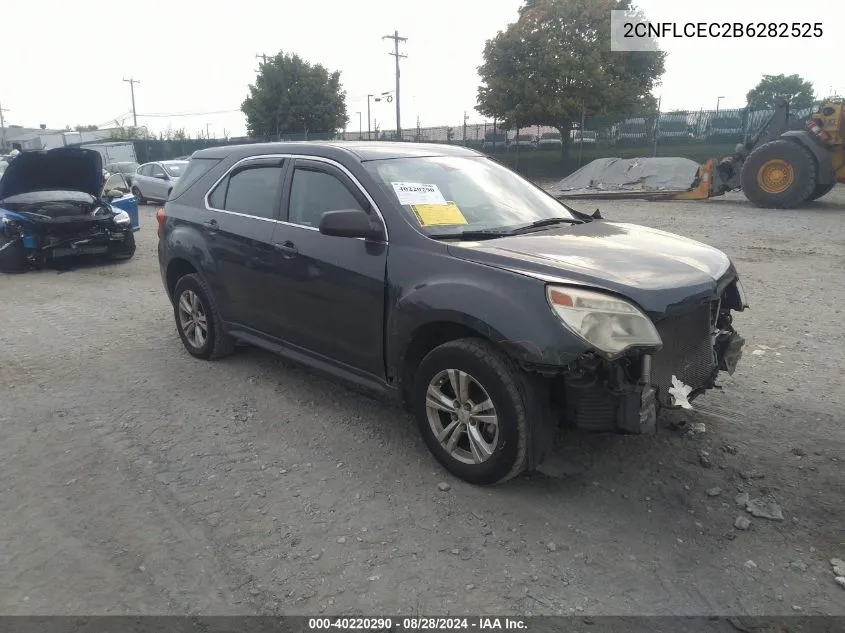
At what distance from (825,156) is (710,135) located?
37.2 feet

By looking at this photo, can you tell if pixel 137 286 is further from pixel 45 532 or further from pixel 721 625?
pixel 721 625

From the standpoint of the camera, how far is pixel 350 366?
389 cm

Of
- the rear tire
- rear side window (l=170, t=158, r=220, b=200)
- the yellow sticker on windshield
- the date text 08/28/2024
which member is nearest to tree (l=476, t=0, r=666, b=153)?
the rear tire

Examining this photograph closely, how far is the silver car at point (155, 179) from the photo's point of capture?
20.2 meters

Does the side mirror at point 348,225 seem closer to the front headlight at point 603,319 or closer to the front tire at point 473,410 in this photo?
the front tire at point 473,410

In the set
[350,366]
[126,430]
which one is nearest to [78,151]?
[126,430]

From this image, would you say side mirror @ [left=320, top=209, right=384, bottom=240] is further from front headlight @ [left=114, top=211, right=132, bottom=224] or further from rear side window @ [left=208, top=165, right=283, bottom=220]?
front headlight @ [left=114, top=211, right=132, bottom=224]

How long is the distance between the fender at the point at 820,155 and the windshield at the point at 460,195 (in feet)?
41.9

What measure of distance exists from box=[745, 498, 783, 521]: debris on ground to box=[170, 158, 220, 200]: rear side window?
14.4 feet

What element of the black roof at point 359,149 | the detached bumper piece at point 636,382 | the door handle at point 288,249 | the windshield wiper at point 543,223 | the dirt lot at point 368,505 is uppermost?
the black roof at point 359,149

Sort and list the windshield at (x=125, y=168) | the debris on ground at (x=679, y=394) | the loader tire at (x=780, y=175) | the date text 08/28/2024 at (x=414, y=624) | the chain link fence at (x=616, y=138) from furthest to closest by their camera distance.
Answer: the chain link fence at (x=616, y=138)
the windshield at (x=125, y=168)
the loader tire at (x=780, y=175)
the debris on ground at (x=679, y=394)
the date text 08/28/2024 at (x=414, y=624)

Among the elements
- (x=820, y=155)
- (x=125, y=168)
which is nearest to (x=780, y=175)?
(x=820, y=155)

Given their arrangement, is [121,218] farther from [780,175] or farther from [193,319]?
[780,175]

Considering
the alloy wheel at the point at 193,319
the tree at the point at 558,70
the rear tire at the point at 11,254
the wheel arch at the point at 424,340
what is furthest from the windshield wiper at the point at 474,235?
the tree at the point at 558,70
